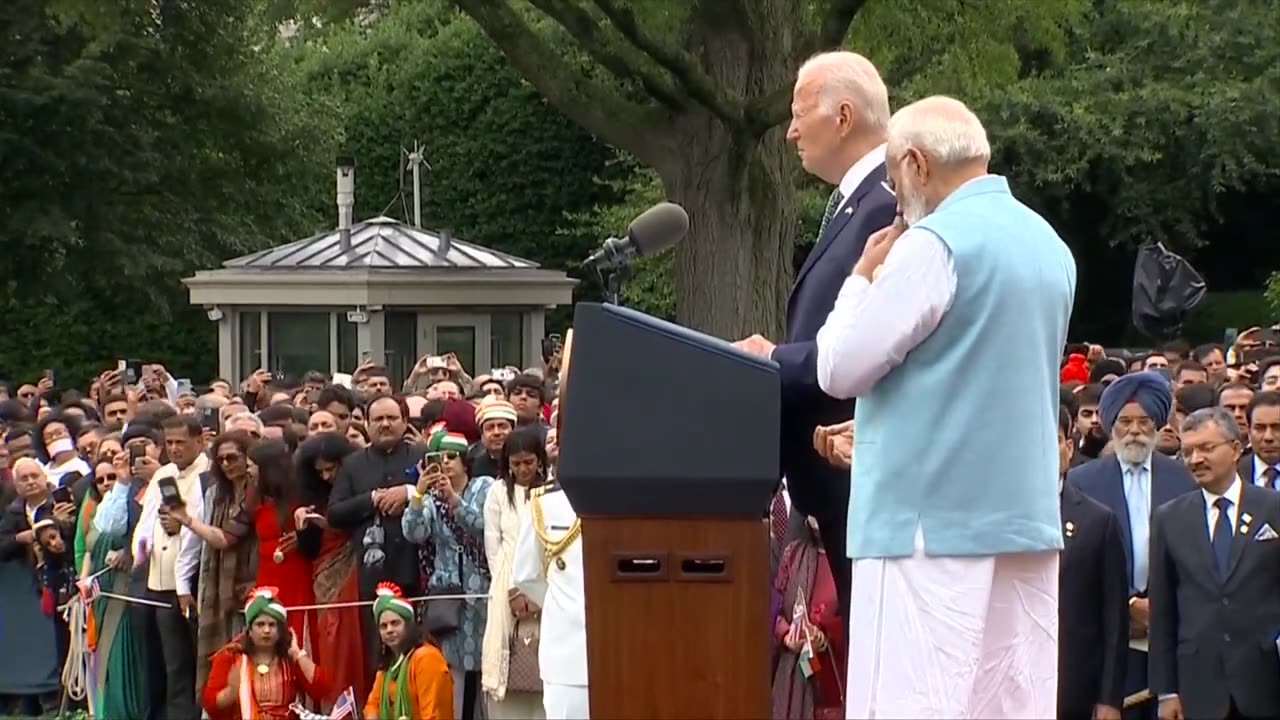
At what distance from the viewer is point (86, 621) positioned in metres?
12.9

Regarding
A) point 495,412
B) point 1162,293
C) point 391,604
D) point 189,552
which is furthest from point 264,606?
point 1162,293

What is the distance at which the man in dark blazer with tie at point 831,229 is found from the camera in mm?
5258

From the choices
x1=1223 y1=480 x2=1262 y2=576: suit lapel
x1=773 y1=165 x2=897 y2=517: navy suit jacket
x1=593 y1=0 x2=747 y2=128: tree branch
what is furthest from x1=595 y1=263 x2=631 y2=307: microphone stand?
x1=593 y1=0 x2=747 y2=128: tree branch

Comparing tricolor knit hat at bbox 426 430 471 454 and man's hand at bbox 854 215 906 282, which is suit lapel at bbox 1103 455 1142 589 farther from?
man's hand at bbox 854 215 906 282

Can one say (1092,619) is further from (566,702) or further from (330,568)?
(330,568)

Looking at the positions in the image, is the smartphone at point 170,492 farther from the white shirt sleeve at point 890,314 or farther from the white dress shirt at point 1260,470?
the white shirt sleeve at point 890,314

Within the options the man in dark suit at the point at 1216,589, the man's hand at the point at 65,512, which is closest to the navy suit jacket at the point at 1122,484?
the man in dark suit at the point at 1216,589

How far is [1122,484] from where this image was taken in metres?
8.98

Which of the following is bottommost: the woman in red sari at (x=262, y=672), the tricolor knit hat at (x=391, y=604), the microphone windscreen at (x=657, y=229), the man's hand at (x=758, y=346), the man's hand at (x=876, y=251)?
the woman in red sari at (x=262, y=672)

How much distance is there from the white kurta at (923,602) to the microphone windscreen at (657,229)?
4.35 feet

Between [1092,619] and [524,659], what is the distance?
278cm

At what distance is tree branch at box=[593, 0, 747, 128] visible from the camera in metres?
18.2

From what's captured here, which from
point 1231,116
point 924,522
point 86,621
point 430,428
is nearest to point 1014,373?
point 924,522

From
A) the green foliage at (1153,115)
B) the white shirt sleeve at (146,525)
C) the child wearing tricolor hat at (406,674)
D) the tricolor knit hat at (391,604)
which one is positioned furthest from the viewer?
the green foliage at (1153,115)
